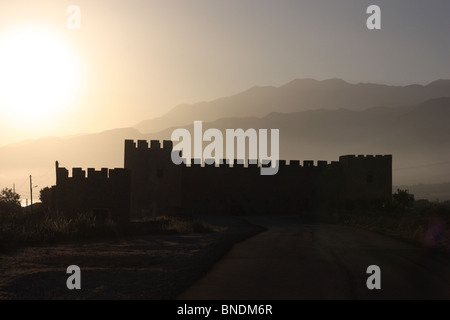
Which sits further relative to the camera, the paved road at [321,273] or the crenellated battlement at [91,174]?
the crenellated battlement at [91,174]

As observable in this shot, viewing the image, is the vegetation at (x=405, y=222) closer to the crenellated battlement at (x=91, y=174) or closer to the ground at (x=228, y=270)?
the ground at (x=228, y=270)

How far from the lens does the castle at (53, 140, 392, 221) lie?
53875 mm

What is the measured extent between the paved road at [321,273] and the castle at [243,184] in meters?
31.7

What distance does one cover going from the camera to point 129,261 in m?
18.7

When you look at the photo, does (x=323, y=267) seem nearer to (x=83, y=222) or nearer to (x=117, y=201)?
(x=83, y=222)

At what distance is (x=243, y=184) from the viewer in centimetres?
A: 5816

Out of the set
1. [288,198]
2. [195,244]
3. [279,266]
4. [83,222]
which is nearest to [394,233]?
[195,244]

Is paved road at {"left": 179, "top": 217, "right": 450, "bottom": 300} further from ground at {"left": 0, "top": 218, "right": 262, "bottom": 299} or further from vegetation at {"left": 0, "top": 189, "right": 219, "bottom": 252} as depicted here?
vegetation at {"left": 0, "top": 189, "right": 219, "bottom": 252}

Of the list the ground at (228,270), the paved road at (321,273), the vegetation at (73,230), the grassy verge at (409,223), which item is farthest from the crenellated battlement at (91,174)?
the paved road at (321,273)

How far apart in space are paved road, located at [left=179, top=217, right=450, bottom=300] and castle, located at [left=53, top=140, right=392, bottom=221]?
104 ft

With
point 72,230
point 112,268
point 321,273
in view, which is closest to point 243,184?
point 72,230

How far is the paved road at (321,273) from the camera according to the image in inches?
487
